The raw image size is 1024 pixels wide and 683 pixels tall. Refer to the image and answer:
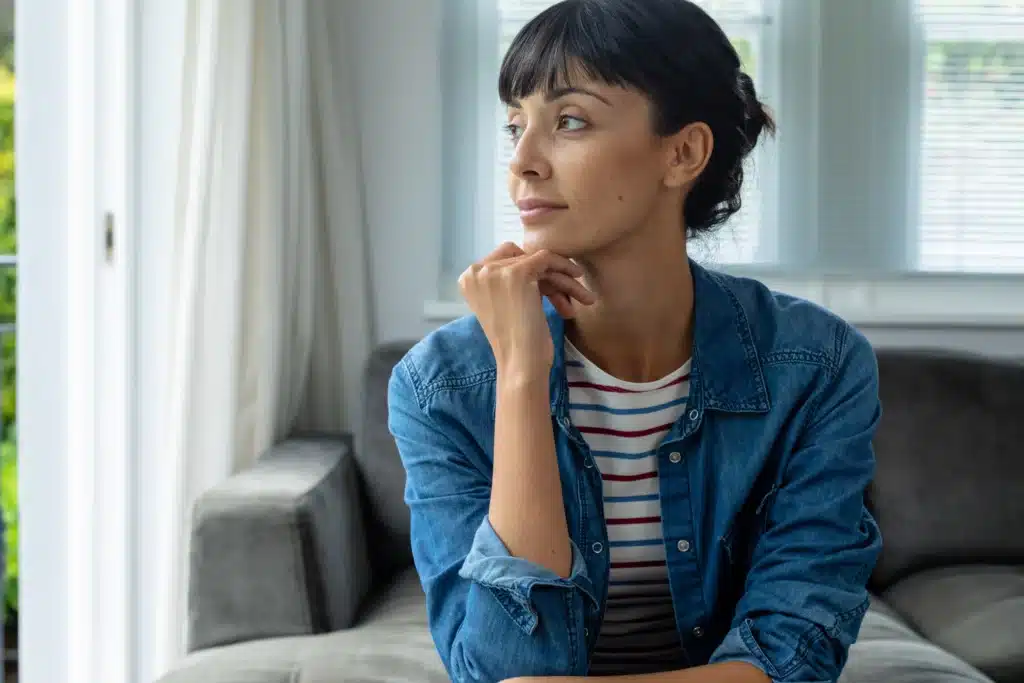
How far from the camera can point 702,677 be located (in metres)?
1.08

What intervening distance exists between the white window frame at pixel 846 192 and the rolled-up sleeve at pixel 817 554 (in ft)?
4.63

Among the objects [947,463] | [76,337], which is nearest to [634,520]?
[947,463]

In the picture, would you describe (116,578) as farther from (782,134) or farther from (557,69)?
(782,134)

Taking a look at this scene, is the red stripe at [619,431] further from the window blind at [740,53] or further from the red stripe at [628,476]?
the window blind at [740,53]

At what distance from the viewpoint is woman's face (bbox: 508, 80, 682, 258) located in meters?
1.20

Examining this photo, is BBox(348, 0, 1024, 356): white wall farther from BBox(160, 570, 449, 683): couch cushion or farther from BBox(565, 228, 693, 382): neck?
BBox(565, 228, 693, 382): neck

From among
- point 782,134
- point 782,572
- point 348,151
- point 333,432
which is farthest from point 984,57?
point 782,572

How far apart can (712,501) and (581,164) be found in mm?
400

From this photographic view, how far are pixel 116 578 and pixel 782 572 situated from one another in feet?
4.84

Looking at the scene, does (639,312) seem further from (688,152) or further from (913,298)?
(913,298)

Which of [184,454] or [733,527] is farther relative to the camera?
[184,454]

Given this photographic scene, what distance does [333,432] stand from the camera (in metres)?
2.43

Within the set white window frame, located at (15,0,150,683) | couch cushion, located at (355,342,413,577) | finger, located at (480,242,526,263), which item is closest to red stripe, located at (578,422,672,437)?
finger, located at (480,242,526,263)

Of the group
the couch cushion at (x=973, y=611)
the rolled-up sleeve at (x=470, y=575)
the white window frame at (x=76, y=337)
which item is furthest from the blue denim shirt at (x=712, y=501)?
the white window frame at (x=76, y=337)
